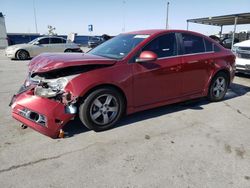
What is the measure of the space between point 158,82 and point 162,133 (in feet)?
3.10

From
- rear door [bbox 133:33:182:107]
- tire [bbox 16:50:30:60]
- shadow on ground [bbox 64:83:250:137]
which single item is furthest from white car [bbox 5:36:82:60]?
rear door [bbox 133:33:182:107]

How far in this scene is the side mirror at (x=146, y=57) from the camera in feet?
11.9

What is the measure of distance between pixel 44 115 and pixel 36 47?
12632 millimetres

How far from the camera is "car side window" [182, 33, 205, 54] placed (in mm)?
4523

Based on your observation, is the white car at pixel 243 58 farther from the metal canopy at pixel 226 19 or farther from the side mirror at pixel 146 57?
the metal canopy at pixel 226 19

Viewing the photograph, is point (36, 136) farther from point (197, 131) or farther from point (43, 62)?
point (197, 131)

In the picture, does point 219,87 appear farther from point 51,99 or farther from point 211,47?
point 51,99

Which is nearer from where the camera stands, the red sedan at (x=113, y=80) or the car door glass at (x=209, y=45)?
the red sedan at (x=113, y=80)

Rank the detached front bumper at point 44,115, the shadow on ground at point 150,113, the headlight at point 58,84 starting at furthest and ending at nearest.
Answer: the shadow on ground at point 150,113, the headlight at point 58,84, the detached front bumper at point 44,115

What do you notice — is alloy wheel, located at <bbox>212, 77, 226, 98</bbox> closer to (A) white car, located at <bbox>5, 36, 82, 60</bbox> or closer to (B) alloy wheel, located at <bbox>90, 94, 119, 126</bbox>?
(B) alloy wheel, located at <bbox>90, 94, 119, 126</bbox>

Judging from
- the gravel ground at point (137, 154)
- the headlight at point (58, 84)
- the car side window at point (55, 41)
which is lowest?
the gravel ground at point (137, 154)

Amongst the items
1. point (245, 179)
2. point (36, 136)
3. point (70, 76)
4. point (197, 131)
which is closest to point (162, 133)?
point (197, 131)

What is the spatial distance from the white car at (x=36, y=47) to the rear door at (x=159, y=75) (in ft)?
38.8

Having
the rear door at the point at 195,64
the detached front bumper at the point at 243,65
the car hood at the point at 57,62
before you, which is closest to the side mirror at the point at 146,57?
the car hood at the point at 57,62
